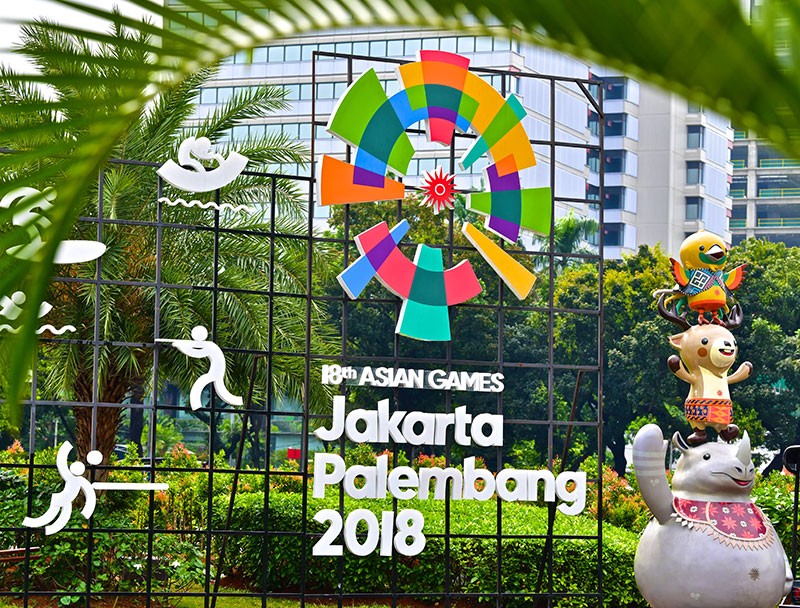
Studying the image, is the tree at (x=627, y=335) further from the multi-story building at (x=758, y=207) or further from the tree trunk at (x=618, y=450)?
the multi-story building at (x=758, y=207)

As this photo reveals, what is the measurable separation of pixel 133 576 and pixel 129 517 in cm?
94

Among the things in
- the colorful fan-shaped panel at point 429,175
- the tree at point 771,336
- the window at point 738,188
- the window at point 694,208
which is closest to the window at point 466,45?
the window at point 694,208

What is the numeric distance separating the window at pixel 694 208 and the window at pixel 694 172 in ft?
1.91

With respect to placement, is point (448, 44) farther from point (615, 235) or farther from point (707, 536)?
point (707, 536)

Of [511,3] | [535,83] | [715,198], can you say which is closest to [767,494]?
[511,3]

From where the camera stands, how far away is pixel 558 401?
2920cm

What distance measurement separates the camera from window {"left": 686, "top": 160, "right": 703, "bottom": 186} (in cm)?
4659

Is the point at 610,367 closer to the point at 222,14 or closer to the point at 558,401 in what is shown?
the point at 558,401

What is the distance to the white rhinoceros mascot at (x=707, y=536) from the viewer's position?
27.9ft

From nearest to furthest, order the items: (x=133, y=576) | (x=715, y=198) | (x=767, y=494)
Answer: (x=133, y=576)
(x=767, y=494)
(x=715, y=198)

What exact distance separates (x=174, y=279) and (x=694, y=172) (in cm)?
3662

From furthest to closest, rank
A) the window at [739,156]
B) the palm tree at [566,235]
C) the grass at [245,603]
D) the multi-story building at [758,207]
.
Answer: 1. the multi-story building at [758,207]
2. the window at [739,156]
3. the palm tree at [566,235]
4. the grass at [245,603]

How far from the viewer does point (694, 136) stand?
4678 cm

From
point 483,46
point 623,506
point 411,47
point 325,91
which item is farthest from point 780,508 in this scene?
point 325,91
